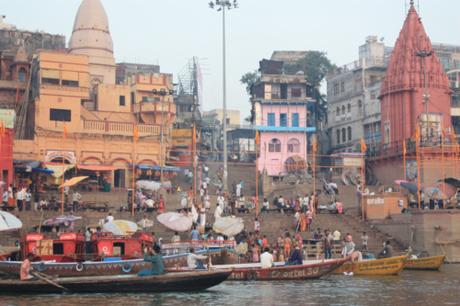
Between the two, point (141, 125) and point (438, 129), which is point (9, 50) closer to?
point (141, 125)

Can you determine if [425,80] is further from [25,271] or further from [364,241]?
[25,271]

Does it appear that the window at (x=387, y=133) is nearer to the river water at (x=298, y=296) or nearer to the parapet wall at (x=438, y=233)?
the parapet wall at (x=438, y=233)

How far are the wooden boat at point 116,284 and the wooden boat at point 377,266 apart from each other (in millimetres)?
8489

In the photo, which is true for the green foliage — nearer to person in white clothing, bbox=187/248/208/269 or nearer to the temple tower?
the temple tower

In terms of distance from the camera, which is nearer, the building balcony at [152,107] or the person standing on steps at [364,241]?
the person standing on steps at [364,241]

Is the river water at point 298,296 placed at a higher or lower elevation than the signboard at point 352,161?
lower

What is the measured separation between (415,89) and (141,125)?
17677 millimetres

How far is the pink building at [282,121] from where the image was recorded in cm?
6050

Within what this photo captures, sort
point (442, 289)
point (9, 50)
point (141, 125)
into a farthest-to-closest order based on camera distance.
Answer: point (9, 50) < point (141, 125) < point (442, 289)

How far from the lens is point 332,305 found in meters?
20.7

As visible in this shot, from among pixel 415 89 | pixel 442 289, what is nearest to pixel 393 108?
pixel 415 89

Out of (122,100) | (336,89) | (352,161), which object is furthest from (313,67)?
(122,100)

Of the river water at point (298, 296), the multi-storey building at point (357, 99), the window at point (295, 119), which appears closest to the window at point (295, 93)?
the window at point (295, 119)

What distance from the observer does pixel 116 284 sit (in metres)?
22.9
